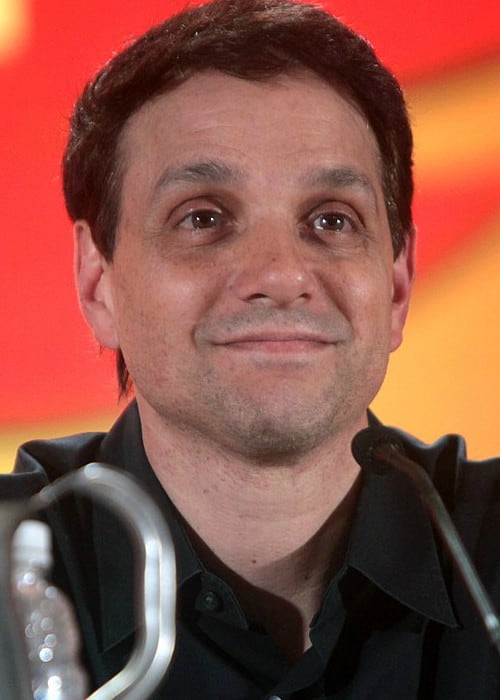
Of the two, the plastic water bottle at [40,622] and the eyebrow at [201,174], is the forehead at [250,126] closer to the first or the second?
the eyebrow at [201,174]

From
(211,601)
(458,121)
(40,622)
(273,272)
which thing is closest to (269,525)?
(211,601)

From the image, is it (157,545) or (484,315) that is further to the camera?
(484,315)

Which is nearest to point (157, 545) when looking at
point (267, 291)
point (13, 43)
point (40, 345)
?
point (267, 291)

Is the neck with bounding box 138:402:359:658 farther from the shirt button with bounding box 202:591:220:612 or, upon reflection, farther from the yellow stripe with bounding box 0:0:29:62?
the yellow stripe with bounding box 0:0:29:62

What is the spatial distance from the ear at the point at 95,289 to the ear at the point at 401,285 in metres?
0.40

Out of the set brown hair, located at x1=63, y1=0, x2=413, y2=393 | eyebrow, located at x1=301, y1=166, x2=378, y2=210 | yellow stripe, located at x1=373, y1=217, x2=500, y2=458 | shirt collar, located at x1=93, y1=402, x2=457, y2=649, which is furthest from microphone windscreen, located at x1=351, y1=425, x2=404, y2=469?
yellow stripe, located at x1=373, y1=217, x2=500, y2=458

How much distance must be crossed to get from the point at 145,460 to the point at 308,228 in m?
0.40

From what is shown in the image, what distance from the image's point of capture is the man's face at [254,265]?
1.36m

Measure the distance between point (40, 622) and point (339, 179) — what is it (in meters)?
0.84

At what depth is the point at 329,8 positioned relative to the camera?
1.87m

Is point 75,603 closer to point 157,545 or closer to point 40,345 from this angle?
point 40,345

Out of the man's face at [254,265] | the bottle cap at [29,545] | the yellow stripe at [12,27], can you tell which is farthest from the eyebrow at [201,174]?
the bottle cap at [29,545]

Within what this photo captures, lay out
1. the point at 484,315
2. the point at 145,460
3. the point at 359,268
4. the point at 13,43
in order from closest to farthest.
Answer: the point at 359,268, the point at 145,460, the point at 13,43, the point at 484,315

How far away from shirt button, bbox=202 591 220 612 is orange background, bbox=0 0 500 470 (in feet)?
1.75
